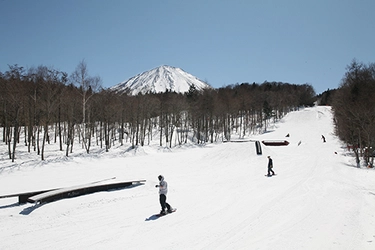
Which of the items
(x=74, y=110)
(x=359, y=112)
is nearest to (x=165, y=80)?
(x=74, y=110)

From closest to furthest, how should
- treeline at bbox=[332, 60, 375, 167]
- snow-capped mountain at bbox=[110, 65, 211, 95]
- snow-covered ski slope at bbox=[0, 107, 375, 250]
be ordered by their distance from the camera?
snow-covered ski slope at bbox=[0, 107, 375, 250] < treeline at bbox=[332, 60, 375, 167] < snow-capped mountain at bbox=[110, 65, 211, 95]

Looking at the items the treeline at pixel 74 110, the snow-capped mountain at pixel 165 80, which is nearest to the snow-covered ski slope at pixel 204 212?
the treeline at pixel 74 110

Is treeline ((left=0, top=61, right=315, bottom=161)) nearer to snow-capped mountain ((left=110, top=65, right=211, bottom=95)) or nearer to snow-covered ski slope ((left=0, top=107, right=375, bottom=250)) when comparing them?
snow-covered ski slope ((left=0, top=107, right=375, bottom=250))

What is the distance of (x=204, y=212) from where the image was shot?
32.3ft

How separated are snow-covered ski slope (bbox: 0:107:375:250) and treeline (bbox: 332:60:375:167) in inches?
204

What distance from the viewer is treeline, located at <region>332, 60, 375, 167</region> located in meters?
23.0

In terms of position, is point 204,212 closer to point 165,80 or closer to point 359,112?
point 359,112

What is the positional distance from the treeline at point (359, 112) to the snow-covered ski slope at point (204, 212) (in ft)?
17.0

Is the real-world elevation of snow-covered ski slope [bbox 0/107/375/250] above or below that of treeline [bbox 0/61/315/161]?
below

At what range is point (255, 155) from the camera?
86.9ft

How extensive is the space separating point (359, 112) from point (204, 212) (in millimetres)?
21951

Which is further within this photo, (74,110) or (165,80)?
(165,80)

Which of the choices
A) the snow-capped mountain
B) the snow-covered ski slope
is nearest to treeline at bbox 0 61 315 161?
the snow-covered ski slope

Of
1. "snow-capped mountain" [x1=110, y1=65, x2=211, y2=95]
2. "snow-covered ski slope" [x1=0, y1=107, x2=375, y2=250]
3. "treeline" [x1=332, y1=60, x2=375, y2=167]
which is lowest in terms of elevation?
"snow-covered ski slope" [x1=0, y1=107, x2=375, y2=250]
